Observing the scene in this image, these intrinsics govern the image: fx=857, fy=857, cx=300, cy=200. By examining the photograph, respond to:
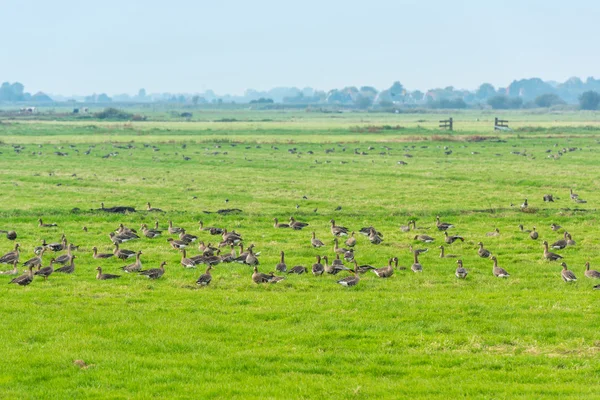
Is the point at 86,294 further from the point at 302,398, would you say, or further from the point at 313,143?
the point at 313,143

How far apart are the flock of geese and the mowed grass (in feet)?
1.05

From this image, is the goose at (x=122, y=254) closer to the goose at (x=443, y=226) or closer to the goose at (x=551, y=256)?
the goose at (x=443, y=226)

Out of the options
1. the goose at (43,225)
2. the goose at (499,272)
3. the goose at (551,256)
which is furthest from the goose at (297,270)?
the goose at (43,225)

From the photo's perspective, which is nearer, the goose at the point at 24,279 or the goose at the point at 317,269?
the goose at the point at 24,279

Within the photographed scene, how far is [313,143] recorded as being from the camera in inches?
3489

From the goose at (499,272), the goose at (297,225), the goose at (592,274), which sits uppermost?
the goose at (592,274)

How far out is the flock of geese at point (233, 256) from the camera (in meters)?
Result: 22.7

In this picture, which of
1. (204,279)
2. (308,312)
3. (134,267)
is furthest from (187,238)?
(308,312)

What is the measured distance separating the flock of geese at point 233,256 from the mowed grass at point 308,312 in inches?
12.6

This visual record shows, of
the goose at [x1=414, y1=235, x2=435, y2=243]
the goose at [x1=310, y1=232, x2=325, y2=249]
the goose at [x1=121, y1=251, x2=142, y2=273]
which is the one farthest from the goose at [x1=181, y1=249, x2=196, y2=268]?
the goose at [x1=414, y1=235, x2=435, y2=243]

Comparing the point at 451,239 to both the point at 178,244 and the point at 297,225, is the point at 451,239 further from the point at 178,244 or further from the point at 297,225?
the point at 178,244

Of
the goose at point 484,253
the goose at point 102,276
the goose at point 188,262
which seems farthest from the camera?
the goose at point 484,253

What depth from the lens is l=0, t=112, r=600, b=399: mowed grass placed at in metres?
14.4

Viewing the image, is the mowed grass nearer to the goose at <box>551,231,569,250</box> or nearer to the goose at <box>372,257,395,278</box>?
the goose at <box>372,257,395,278</box>
